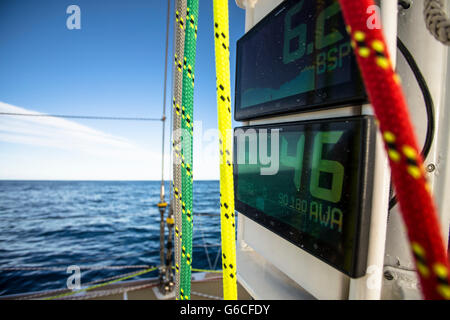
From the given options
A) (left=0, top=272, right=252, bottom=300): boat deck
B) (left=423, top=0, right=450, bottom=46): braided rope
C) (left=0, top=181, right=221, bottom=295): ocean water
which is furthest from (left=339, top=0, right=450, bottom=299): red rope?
(left=0, top=181, right=221, bottom=295): ocean water

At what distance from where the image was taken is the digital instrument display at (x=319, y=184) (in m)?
0.50

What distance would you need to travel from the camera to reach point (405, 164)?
0.20 metres

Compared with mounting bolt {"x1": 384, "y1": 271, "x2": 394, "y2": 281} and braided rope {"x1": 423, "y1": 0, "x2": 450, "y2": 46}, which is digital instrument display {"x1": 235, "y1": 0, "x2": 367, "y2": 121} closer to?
→ braided rope {"x1": 423, "y1": 0, "x2": 450, "y2": 46}

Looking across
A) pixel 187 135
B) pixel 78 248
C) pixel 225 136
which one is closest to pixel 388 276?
pixel 225 136

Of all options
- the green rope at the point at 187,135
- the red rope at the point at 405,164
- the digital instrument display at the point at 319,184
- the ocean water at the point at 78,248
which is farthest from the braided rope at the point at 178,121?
the ocean water at the point at 78,248

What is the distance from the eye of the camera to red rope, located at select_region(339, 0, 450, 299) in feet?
0.64

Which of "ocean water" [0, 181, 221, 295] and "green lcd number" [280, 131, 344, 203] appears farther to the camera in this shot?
"ocean water" [0, 181, 221, 295]

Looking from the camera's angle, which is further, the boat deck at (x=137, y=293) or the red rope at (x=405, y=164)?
the boat deck at (x=137, y=293)

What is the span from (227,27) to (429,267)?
0.65 meters

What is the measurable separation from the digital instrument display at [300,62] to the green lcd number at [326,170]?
92 millimetres

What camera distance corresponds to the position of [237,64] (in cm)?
113

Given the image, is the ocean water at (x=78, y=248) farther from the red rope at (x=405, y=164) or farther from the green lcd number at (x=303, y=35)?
the red rope at (x=405, y=164)

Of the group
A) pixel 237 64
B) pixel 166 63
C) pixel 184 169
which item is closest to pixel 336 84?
pixel 184 169
